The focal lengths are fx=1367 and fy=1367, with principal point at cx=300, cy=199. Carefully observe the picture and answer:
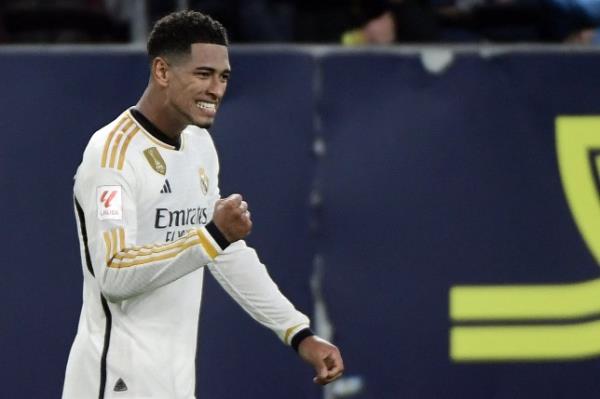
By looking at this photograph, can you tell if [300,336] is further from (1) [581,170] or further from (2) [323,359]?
(1) [581,170]

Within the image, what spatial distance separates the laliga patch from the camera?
149 inches

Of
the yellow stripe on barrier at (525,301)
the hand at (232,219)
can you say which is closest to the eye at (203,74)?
the hand at (232,219)

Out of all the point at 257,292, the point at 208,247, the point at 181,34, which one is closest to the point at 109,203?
the point at 208,247

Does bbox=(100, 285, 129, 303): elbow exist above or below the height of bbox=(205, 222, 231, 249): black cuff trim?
below

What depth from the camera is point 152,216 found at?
157 inches

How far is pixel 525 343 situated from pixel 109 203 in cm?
280

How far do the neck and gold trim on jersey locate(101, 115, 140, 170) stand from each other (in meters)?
0.06

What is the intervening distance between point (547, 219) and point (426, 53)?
3.01ft

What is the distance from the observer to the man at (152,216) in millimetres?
3830

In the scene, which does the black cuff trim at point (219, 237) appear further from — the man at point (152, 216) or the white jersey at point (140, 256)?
the man at point (152, 216)

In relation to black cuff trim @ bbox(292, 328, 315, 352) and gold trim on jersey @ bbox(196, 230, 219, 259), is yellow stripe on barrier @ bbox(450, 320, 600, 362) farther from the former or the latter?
gold trim on jersey @ bbox(196, 230, 219, 259)

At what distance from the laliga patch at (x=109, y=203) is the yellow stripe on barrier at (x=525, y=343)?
2.59 m

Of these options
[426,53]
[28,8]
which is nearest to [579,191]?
[426,53]

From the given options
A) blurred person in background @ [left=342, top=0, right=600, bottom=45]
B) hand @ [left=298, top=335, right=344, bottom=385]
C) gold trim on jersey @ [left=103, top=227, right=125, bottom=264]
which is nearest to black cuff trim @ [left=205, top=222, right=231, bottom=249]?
gold trim on jersey @ [left=103, top=227, right=125, bottom=264]
